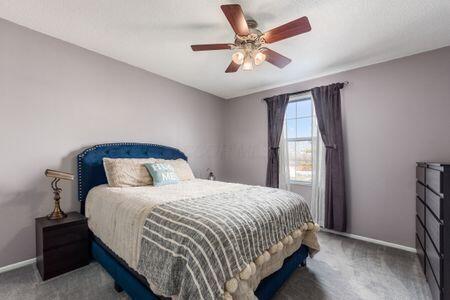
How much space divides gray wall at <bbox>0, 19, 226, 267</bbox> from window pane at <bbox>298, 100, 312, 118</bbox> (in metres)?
2.48

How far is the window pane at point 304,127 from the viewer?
3.52 m

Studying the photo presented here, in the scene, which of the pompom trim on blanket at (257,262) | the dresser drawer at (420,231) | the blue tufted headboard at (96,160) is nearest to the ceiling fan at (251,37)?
the pompom trim on blanket at (257,262)

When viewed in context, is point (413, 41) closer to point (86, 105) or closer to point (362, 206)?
point (362, 206)

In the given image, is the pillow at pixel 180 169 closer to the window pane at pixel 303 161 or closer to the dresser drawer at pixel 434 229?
the window pane at pixel 303 161

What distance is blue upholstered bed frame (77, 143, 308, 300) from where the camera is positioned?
1546mm

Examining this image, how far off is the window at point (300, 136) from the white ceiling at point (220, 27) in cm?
69

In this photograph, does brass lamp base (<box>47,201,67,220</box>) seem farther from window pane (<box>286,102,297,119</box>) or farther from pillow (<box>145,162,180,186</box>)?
window pane (<box>286,102,297,119</box>)

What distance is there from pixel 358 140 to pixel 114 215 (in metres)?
3.22

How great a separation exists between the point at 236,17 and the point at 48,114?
2331 millimetres

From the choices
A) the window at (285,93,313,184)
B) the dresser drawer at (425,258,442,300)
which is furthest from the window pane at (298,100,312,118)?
the dresser drawer at (425,258,442,300)

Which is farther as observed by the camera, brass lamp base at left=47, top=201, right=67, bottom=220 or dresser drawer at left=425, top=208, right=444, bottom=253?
brass lamp base at left=47, top=201, right=67, bottom=220

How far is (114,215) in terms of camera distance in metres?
1.90

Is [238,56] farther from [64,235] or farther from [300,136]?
[64,235]

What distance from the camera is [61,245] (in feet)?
6.72
